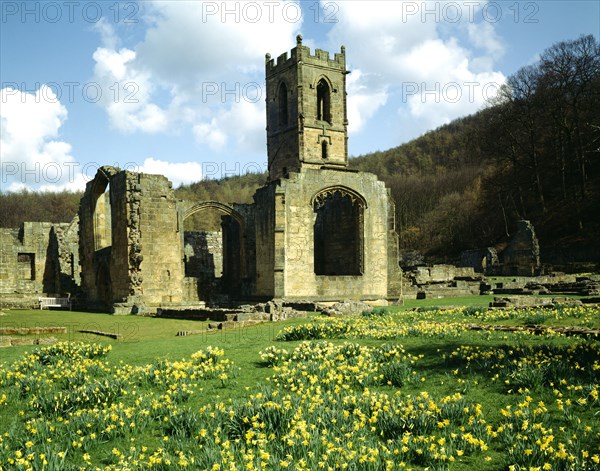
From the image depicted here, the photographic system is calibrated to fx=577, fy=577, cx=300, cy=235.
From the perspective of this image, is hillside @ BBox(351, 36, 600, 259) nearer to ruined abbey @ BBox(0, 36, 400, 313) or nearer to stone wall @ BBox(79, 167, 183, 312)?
ruined abbey @ BBox(0, 36, 400, 313)

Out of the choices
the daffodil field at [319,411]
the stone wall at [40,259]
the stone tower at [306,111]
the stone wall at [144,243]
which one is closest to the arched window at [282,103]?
the stone tower at [306,111]

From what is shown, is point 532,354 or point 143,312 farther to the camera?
point 143,312

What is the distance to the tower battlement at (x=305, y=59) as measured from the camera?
44750 millimetres

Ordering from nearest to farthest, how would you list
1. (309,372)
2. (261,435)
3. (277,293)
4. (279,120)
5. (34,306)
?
(261,435)
(309,372)
(277,293)
(34,306)
(279,120)

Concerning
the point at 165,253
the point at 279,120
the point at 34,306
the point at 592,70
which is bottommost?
the point at 34,306

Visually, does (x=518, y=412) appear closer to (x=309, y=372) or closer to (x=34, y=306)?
(x=309, y=372)

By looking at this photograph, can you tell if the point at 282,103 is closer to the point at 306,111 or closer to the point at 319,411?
the point at 306,111

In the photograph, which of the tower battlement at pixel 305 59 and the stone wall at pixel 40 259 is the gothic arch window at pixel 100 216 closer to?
the stone wall at pixel 40 259

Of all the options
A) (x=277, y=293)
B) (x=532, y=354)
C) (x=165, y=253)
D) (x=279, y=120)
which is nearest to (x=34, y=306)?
(x=165, y=253)

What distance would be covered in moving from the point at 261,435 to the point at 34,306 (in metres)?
28.3

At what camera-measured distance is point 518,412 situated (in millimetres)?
5070

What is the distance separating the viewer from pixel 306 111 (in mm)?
44594

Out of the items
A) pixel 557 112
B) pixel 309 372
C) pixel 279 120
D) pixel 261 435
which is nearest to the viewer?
pixel 261 435

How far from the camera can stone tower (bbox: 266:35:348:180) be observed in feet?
146
